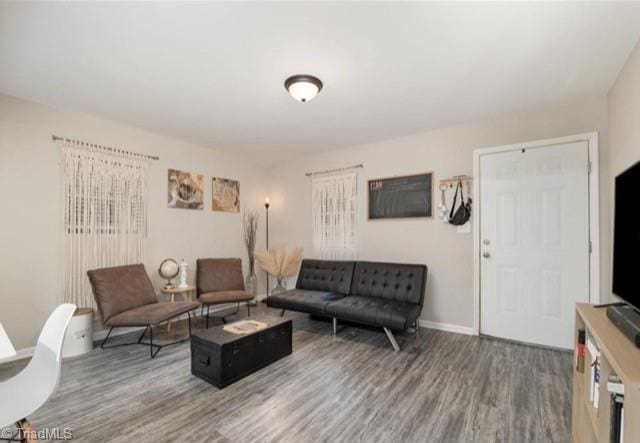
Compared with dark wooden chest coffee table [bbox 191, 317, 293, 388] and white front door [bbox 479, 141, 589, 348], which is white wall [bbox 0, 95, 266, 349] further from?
white front door [bbox 479, 141, 589, 348]

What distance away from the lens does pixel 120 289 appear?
3.06 m

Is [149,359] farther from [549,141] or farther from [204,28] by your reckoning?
[549,141]

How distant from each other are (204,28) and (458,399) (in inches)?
117

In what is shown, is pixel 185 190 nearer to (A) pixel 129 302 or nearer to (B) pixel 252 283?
(A) pixel 129 302

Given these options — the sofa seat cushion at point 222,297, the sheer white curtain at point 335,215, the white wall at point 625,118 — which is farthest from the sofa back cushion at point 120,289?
the white wall at point 625,118

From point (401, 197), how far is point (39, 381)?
3.59m

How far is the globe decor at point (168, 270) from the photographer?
3605mm

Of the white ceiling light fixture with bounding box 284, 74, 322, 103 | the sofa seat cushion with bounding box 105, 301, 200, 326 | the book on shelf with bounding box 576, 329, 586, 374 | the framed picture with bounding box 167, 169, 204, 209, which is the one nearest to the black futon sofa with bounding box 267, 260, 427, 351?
the sofa seat cushion with bounding box 105, 301, 200, 326

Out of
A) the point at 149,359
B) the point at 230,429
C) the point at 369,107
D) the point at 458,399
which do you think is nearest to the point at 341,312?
the point at 458,399

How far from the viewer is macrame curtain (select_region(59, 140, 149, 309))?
2.99 metres

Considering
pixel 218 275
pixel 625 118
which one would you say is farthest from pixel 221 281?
pixel 625 118

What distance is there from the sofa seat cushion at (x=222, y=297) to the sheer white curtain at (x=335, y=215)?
1.36 meters

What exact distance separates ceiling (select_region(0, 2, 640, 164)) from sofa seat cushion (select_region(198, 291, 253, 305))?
82.7 inches

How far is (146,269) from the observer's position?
143 inches
